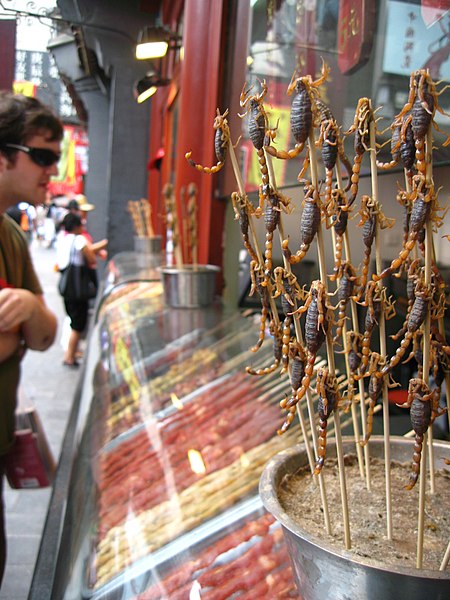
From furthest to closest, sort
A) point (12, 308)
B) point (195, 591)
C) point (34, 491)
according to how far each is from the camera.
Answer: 1. point (34, 491)
2. point (12, 308)
3. point (195, 591)

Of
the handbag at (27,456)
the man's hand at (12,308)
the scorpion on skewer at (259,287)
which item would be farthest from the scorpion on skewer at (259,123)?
the handbag at (27,456)

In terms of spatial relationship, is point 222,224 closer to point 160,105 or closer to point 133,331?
point 133,331

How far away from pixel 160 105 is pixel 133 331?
7201 millimetres

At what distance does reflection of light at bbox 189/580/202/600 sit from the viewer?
0.91m

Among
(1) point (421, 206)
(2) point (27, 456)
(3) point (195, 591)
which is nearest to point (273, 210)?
(1) point (421, 206)

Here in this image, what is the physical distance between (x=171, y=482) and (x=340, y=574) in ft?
2.39

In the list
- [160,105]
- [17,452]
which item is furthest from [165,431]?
[160,105]

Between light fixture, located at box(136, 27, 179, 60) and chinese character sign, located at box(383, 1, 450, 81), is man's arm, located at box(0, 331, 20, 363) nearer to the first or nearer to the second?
chinese character sign, located at box(383, 1, 450, 81)

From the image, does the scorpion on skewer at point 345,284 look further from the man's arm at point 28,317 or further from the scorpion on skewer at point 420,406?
the man's arm at point 28,317

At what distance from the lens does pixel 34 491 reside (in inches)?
148

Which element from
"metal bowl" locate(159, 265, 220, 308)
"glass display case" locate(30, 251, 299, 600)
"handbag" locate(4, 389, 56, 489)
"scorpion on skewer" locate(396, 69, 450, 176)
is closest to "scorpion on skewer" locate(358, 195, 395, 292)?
"scorpion on skewer" locate(396, 69, 450, 176)

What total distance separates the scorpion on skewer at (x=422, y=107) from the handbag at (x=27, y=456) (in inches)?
82.6

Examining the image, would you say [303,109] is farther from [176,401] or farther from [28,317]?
[28,317]

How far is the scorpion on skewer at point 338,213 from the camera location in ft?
2.23
